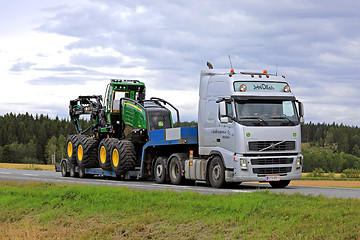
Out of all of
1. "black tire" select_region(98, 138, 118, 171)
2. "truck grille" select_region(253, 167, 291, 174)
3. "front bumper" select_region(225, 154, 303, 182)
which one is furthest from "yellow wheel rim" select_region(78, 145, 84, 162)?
"truck grille" select_region(253, 167, 291, 174)

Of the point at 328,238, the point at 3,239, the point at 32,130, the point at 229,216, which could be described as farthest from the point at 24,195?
the point at 32,130

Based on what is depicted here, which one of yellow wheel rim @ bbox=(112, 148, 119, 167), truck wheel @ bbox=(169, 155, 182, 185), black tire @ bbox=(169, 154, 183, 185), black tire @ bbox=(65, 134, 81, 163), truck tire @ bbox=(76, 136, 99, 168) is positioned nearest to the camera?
black tire @ bbox=(169, 154, 183, 185)

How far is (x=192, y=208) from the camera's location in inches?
560

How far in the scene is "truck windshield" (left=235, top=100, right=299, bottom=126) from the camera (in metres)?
20.4

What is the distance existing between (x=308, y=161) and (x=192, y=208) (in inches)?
4462

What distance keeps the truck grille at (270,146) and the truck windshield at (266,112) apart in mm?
685

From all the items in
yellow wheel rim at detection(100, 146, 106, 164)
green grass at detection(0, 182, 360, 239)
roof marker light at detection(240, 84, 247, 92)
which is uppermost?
roof marker light at detection(240, 84, 247, 92)

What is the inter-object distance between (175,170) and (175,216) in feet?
35.4

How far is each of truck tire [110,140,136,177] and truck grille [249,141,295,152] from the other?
8.92 metres

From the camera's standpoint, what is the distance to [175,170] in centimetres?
2455

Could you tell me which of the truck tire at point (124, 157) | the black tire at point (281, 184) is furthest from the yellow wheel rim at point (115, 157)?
the black tire at point (281, 184)

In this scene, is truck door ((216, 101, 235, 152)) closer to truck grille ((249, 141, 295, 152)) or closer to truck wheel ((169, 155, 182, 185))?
truck grille ((249, 141, 295, 152))

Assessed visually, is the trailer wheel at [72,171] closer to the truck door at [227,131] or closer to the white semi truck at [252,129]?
the white semi truck at [252,129]

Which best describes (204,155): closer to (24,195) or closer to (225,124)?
(225,124)
